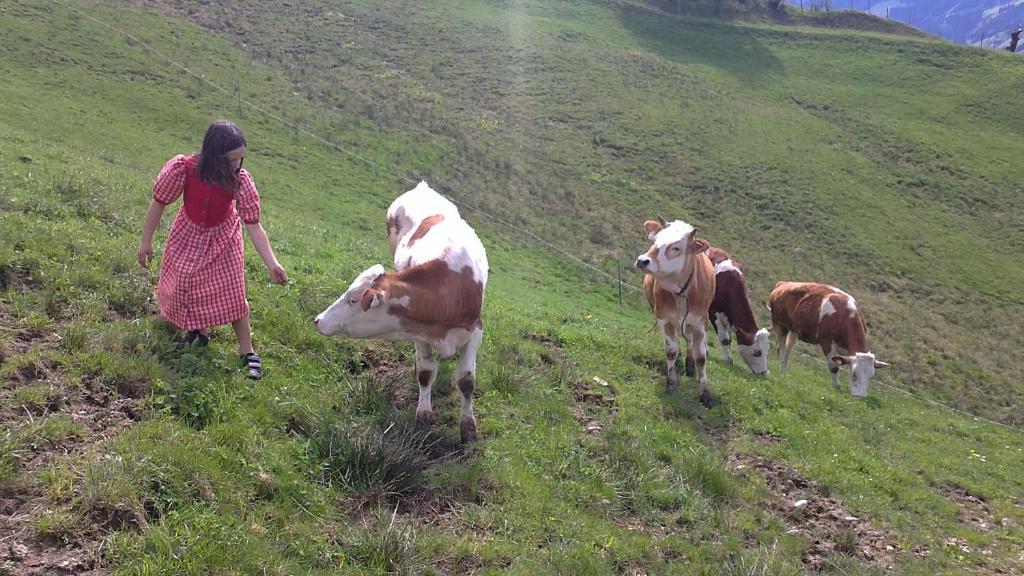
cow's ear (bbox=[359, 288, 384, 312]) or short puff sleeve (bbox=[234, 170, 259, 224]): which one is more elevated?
short puff sleeve (bbox=[234, 170, 259, 224])

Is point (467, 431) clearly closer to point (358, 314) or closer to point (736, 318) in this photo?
point (358, 314)

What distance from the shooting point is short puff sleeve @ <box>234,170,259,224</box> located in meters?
5.99

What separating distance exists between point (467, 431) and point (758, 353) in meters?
8.55

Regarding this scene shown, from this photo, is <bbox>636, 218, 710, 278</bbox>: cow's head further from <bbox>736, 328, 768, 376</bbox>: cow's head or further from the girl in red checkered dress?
the girl in red checkered dress

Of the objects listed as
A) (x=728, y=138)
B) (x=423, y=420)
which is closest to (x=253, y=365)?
(x=423, y=420)

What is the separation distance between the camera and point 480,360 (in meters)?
8.70

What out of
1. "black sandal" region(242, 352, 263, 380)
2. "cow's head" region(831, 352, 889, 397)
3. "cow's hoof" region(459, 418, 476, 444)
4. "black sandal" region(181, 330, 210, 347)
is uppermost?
"black sandal" region(181, 330, 210, 347)

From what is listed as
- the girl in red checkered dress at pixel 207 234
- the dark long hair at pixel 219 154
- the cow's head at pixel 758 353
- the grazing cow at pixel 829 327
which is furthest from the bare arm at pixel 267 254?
the grazing cow at pixel 829 327

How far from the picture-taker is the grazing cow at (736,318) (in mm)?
13531

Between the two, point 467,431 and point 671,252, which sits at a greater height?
point 671,252

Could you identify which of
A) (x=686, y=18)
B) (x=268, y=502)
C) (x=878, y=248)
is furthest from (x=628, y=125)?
(x=268, y=502)

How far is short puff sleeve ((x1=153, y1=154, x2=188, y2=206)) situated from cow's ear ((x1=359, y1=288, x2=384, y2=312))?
175 centimetres

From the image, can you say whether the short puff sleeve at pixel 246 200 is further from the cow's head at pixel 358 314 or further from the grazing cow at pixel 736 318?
the grazing cow at pixel 736 318

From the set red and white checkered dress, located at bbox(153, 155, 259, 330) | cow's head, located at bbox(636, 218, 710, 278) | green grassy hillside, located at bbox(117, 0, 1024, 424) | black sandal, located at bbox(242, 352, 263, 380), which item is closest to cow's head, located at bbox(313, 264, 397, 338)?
black sandal, located at bbox(242, 352, 263, 380)
